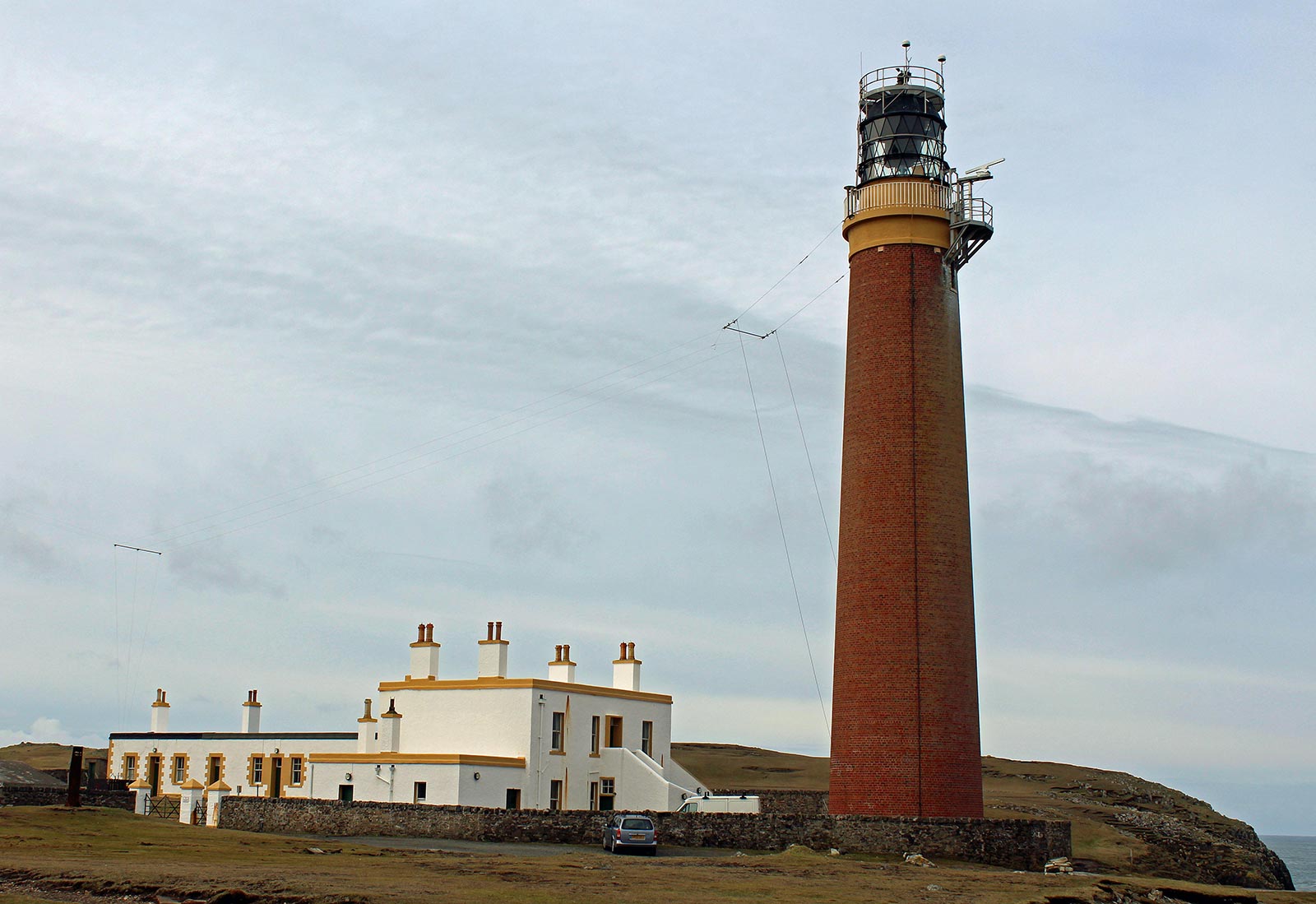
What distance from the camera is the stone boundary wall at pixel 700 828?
32906mm

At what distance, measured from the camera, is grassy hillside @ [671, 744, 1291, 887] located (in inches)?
1754

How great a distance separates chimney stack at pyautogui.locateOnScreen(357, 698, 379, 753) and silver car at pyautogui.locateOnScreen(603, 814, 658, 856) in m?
12.7

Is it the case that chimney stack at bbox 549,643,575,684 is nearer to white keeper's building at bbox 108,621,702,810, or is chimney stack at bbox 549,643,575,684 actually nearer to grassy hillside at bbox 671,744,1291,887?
white keeper's building at bbox 108,621,702,810

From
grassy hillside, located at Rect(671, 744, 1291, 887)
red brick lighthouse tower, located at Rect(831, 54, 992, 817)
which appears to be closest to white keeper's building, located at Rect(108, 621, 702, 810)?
red brick lighthouse tower, located at Rect(831, 54, 992, 817)

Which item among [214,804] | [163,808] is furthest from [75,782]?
[163,808]

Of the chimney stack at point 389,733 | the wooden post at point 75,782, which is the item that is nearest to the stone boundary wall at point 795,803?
the chimney stack at point 389,733

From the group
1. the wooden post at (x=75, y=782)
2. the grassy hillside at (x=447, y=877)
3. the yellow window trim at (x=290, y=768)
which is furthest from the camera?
the yellow window trim at (x=290, y=768)

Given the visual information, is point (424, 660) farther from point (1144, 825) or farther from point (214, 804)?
point (1144, 825)

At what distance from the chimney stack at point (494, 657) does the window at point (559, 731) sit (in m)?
2.38

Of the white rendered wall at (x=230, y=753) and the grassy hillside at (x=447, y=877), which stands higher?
the white rendered wall at (x=230, y=753)

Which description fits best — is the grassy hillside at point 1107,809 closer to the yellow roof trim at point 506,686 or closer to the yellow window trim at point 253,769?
the yellow roof trim at point 506,686

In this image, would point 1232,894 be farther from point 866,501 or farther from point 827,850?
point 866,501

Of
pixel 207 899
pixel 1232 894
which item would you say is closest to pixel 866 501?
pixel 1232 894

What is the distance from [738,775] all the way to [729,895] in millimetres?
68407
